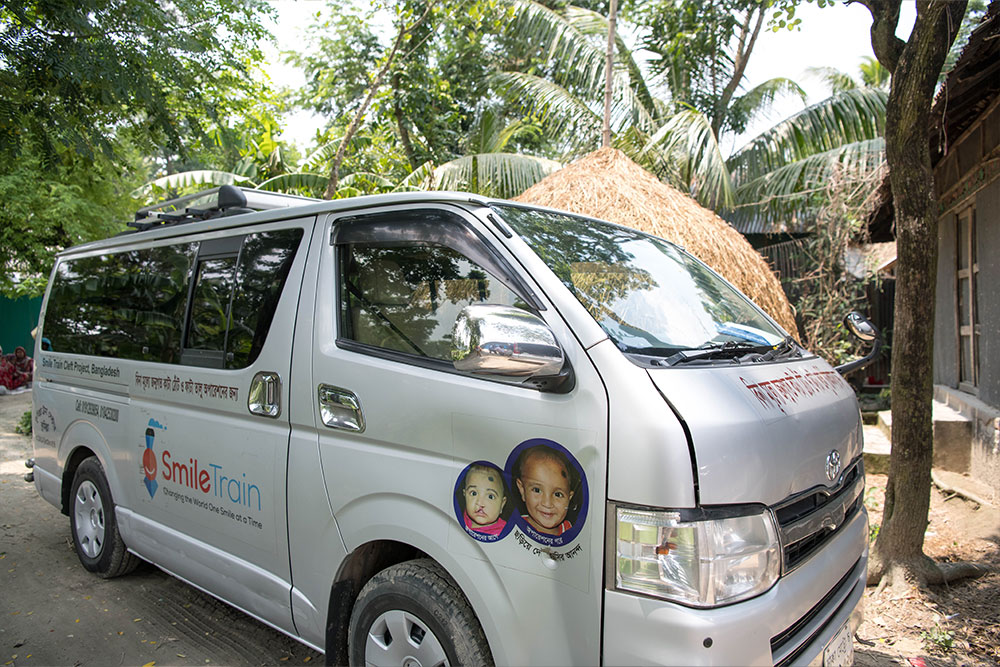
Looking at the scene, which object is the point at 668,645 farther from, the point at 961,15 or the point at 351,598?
the point at 961,15

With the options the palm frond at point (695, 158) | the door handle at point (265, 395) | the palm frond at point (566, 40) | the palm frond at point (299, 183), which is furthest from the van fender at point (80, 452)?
the palm frond at point (566, 40)

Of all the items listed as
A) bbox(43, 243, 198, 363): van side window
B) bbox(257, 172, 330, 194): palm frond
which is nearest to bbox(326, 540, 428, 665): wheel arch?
bbox(43, 243, 198, 363): van side window

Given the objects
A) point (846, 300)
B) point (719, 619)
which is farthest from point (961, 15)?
point (846, 300)

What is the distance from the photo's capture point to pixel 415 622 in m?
2.39

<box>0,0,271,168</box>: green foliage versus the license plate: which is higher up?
<box>0,0,271,168</box>: green foliage

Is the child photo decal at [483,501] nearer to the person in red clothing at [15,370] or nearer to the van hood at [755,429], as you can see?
the van hood at [755,429]

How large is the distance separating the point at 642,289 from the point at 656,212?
4.01 metres

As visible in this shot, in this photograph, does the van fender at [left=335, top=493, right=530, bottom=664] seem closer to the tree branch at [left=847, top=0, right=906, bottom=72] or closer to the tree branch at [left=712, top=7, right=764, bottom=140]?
the tree branch at [left=847, top=0, right=906, bottom=72]

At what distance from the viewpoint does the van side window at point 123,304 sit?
3740 millimetres

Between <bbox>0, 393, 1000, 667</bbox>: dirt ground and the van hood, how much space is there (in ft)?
5.62

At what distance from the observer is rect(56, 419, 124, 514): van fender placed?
13.3 feet

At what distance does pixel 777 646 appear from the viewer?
2033mm

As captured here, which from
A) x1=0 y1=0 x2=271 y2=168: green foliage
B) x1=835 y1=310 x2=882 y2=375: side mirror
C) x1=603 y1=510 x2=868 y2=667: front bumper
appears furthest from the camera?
x1=0 y1=0 x2=271 y2=168: green foliage

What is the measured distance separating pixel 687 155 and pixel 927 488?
7.49 m
